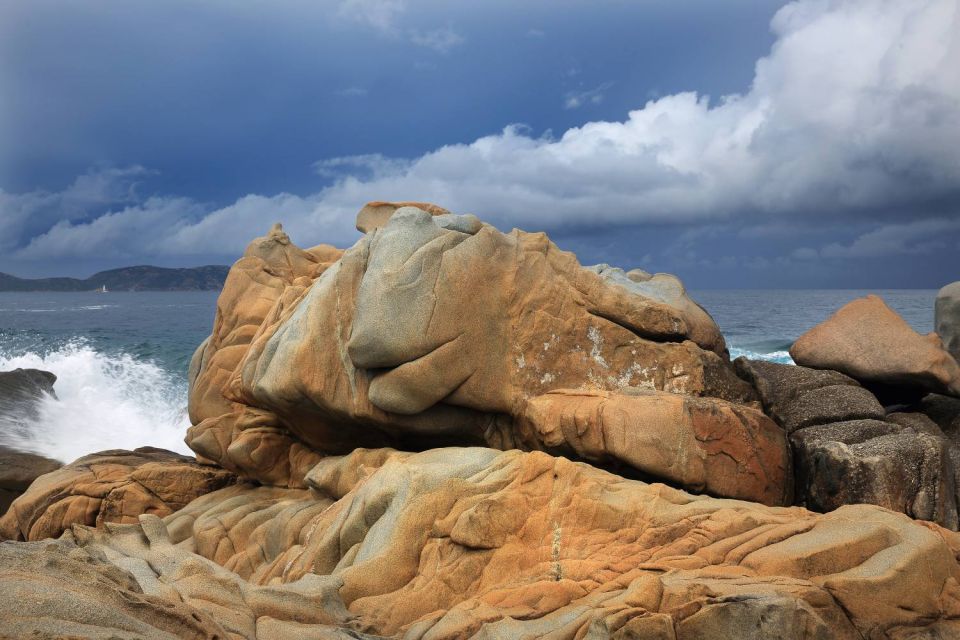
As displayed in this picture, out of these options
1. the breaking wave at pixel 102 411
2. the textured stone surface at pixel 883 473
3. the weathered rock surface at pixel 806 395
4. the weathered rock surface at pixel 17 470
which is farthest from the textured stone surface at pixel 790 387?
the breaking wave at pixel 102 411

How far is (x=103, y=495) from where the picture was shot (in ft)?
45.2

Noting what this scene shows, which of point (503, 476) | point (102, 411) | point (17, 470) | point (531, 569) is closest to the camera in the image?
point (531, 569)

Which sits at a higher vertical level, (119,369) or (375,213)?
(375,213)

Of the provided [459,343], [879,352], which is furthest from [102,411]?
[879,352]

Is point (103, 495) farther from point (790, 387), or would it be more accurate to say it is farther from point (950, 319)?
point (950, 319)

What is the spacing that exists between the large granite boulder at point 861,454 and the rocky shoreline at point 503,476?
40 millimetres

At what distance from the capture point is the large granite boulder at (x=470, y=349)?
444 inches

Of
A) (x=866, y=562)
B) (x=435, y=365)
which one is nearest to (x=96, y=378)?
(x=435, y=365)

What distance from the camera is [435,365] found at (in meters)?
11.2

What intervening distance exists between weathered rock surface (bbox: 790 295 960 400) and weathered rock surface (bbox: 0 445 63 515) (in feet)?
53.5

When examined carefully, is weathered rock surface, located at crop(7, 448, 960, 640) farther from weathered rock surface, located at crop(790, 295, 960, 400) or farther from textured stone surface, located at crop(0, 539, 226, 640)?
weathered rock surface, located at crop(790, 295, 960, 400)

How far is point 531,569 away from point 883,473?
5.24 m

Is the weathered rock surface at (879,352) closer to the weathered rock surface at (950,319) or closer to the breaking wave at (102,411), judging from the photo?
the weathered rock surface at (950,319)

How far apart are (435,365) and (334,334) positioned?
1843 mm
